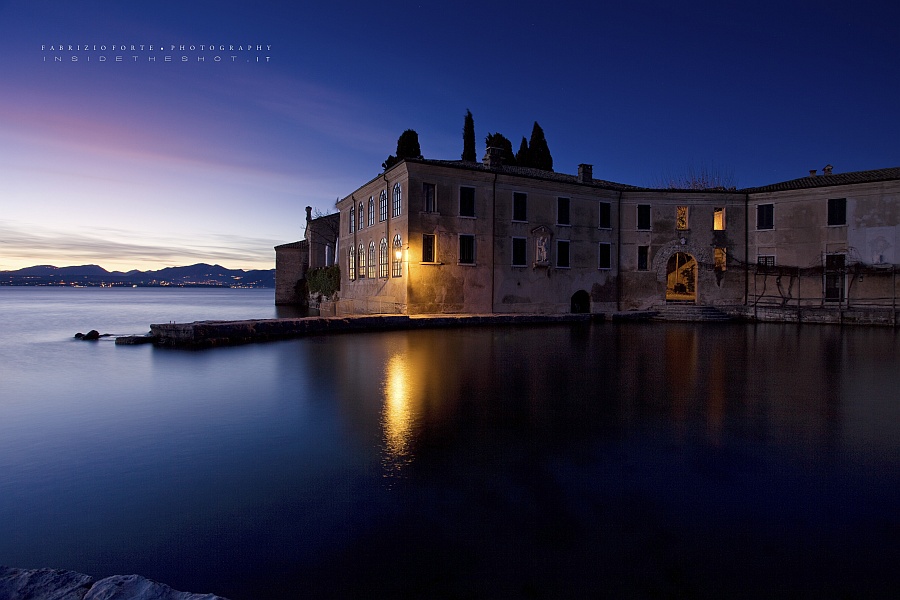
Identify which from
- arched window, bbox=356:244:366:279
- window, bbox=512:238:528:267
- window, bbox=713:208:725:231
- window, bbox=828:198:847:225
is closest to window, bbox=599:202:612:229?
window, bbox=512:238:528:267

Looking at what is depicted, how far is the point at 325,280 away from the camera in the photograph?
1463 inches

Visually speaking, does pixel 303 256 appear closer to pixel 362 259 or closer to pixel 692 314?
pixel 362 259

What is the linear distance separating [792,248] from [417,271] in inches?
840

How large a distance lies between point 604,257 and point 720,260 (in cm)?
701

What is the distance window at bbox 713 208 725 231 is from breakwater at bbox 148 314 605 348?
535 inches

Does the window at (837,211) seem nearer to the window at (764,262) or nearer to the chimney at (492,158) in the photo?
the window at (764,262)

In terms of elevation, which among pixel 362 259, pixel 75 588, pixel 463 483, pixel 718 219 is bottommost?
pixel 463 483

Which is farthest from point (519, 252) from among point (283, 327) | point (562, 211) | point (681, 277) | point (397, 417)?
point (397, 417)

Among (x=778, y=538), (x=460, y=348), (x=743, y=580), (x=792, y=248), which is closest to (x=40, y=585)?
(x=743, y=580)

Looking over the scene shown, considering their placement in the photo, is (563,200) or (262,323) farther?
(563,200)

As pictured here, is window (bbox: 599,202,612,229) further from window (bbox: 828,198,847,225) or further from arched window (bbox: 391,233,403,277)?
arched window (bbox: 391,233,403,277)

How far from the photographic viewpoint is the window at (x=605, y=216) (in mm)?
28531

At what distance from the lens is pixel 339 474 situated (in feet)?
16.1

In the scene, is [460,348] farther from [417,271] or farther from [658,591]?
[658,591]
